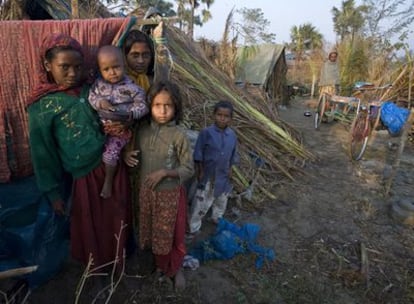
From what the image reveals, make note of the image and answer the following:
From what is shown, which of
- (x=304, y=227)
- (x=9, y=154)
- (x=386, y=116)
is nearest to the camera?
(x=9, y=154)

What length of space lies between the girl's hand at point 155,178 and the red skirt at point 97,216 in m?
0.19

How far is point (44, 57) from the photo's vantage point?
4.87 ft

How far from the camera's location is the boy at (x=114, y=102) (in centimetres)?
149

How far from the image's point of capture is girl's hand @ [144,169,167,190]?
5.61 feet

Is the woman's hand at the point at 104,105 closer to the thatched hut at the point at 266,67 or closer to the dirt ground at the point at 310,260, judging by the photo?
the dirt ground at the point at 310,260

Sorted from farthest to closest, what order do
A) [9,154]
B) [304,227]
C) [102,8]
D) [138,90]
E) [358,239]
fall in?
1. [102,8]
2. [304,227]
3. [358,239]
4. [9,154]
5. [138,90]

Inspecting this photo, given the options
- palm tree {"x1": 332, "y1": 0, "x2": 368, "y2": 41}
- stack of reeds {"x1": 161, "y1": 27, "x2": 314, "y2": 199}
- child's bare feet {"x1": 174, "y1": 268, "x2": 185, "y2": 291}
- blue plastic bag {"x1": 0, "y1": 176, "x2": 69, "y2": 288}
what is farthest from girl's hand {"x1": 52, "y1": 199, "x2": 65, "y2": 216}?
palm tree {"x1": 332, "y1": 0, "x2": 368, "y2": 41}

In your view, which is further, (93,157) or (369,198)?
(369,198)

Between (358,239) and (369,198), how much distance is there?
114cm

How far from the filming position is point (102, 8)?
3.81m

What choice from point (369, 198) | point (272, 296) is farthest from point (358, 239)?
point (272, 296)

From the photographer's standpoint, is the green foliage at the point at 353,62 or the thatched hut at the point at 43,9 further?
the green foliage at the point at 353,62

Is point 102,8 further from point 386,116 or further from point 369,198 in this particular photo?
point 386,116

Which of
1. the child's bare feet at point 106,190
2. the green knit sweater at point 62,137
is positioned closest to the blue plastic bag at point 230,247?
the child's bare feet at point 106,190
